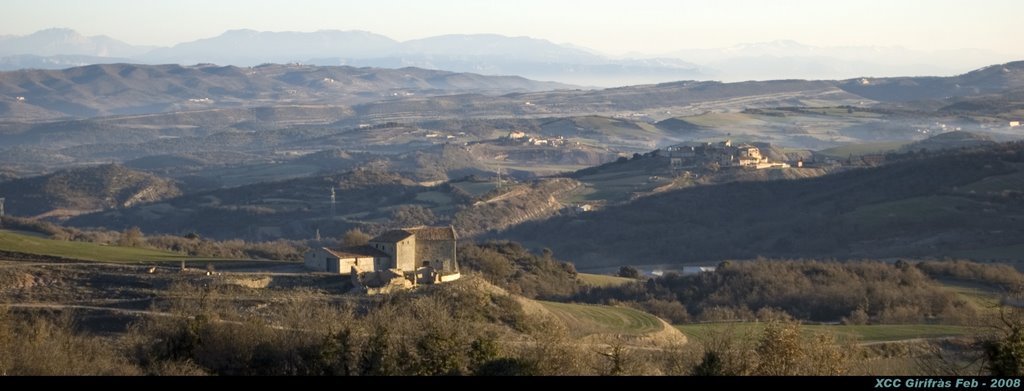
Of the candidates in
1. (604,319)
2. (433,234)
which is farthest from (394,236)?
(604,319)

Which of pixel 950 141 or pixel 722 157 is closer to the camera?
pixel 722 157

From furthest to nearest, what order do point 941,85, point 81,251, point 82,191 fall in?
point 941,85 → point 82,191 → point 81,251

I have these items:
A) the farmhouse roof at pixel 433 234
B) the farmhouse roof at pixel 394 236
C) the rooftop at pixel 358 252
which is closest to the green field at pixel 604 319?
the farmhouse roof at pixel 433 234

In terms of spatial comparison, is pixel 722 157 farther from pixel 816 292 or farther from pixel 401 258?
pixel 401 258

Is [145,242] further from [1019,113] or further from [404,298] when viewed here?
[1019,113]

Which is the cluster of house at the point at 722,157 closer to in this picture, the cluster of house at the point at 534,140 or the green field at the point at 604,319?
the cluster of house at the point at 534,140
